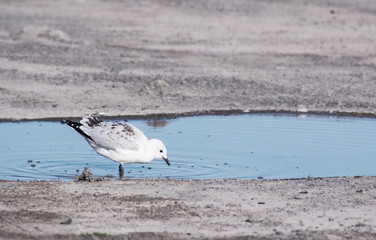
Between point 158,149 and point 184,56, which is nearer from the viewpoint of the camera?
point 158,149

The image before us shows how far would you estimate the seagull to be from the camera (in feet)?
38.9

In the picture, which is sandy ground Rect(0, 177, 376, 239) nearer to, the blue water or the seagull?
the seagull

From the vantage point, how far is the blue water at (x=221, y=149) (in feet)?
39.6

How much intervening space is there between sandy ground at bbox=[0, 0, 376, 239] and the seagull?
85cm

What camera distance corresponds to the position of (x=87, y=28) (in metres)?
25.9

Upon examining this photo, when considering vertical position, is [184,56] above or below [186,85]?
above

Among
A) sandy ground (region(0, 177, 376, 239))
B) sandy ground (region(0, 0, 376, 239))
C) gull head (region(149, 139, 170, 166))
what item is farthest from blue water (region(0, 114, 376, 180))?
sandy ground (region(0, 177, 376, 239))

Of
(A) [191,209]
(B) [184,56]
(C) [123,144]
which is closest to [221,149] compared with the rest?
(C) [123,144]

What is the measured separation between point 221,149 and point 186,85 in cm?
503

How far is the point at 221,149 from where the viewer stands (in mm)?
13352

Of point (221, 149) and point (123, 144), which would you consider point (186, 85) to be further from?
point (123, 144)

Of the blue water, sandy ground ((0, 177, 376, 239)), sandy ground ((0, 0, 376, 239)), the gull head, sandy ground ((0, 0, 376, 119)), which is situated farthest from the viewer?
sandy ground ((0, 0, 376, 119))

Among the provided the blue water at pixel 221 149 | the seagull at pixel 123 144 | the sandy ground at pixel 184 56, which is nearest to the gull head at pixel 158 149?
the seagull at pixel 123 144

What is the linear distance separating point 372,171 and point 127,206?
3817 millimetres
